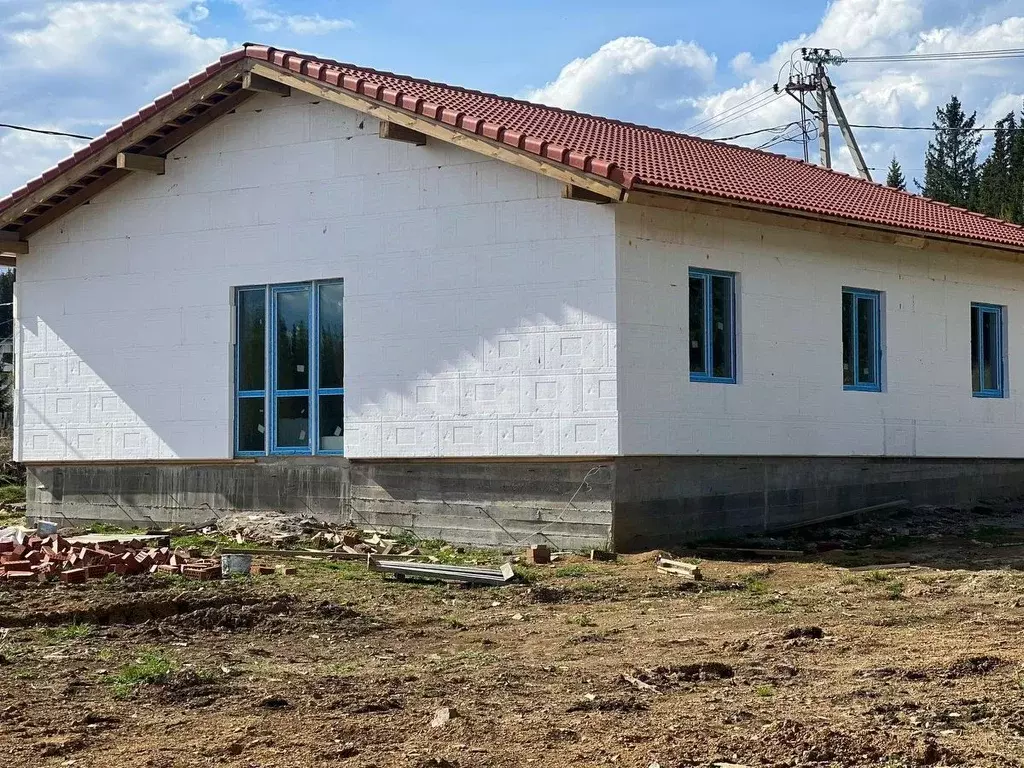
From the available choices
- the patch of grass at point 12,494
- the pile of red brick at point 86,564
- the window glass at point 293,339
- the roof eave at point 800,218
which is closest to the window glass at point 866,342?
the roof eave at point 800,218

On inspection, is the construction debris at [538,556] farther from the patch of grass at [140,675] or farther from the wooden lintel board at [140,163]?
the wooden lintel board at [140,163]

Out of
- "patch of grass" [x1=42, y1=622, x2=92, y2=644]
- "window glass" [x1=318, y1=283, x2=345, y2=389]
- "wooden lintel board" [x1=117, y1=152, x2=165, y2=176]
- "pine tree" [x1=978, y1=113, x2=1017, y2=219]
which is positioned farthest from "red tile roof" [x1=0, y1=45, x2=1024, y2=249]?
"pine tree" [x1=978, y1=113, x2=1017, y2=219]

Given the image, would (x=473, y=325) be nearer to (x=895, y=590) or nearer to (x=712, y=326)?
(x=712, y=326)

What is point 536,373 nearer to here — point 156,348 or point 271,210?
point 271,210

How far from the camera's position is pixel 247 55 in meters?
17.1

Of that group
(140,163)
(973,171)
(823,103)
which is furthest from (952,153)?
(140,163)

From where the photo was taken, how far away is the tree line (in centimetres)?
6106

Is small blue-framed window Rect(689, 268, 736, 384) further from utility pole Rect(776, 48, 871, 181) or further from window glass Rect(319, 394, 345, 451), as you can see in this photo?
utility pole Rect(776, 48, 871, 181)

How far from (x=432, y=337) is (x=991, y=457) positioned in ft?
30.0

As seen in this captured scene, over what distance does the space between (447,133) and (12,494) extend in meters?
14.3

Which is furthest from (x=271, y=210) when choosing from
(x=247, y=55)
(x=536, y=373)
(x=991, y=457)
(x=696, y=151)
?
(x=991, y=457)

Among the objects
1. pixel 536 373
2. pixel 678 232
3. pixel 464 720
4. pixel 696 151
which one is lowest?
pixel 464 720

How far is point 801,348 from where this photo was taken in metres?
17.3

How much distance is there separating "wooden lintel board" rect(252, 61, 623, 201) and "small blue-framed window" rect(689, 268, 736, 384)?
7.11 ft
